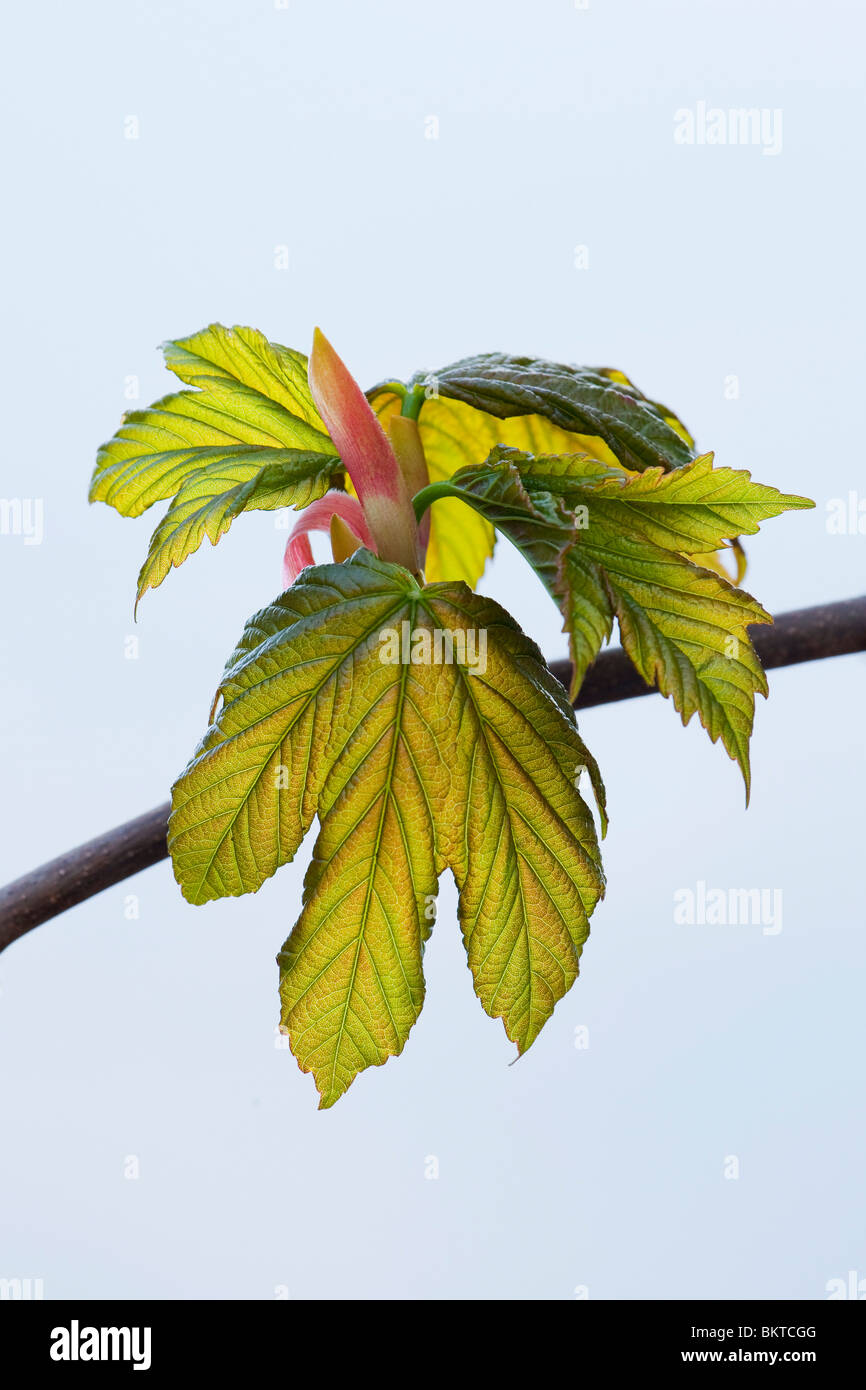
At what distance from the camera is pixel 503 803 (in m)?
0.40

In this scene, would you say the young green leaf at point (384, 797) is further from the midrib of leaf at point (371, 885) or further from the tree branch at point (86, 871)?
the tree branch at point (86, 871)

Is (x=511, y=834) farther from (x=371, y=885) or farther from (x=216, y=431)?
(x=216, y=431)

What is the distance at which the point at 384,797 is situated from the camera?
1.30ft

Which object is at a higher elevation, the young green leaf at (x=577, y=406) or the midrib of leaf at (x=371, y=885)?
the young green leaf at (x=577, y=406)

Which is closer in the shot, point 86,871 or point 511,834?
point 511,834

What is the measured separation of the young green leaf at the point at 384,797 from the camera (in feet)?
→ 1.27

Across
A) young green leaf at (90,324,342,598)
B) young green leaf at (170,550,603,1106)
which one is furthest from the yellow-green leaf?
young green leaf at (170,550,603,1106)

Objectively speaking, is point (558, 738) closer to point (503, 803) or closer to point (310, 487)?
point (503, 803)

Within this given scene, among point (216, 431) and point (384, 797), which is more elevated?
point (216, 431)

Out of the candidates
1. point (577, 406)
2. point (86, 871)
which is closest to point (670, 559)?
point (577, 406)

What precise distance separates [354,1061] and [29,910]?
0.64ft

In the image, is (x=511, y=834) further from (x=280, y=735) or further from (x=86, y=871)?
(x=86, y=871)

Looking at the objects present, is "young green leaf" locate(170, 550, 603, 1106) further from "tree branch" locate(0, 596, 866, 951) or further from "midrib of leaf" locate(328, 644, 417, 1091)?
"tree branch" locate(0, 596, 866, 951)

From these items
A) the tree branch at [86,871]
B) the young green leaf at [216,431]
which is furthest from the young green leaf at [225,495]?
the tree branch at [86,871]
